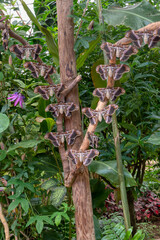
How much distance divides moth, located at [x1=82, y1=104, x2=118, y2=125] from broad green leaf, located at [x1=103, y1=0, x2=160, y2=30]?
0.84 ft

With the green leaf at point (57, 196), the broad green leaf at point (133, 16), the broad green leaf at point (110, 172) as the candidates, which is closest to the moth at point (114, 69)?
the broad green leaf at point (133, 16)

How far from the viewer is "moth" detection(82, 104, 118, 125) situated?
0.66m

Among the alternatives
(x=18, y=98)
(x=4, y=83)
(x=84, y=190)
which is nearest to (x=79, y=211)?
(x=84, y=190)

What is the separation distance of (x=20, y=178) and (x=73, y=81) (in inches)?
18.3

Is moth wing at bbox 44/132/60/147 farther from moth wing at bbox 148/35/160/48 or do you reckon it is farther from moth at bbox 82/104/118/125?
moth wing at bbox 148/35/160/48

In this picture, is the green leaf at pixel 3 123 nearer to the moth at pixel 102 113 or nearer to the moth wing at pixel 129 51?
the moth at pixel 102 113

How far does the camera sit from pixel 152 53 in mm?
1229

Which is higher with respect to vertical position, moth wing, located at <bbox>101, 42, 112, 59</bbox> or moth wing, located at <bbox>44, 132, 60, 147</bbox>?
moth wing, located at <bbox>101, 42, 112, 59</bbox>

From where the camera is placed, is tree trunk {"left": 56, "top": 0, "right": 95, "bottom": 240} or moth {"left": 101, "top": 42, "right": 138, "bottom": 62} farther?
tree trunk {"left": 56, "top": 0, "right": 95, "bottom": 240}

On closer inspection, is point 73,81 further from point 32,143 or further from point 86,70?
point 86,70

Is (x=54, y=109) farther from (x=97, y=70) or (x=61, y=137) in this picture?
(x=97, y=70)

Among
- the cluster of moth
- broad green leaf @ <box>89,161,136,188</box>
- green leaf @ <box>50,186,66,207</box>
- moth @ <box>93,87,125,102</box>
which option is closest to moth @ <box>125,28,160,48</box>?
the cluster of moth

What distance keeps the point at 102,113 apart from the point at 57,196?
1.38ft

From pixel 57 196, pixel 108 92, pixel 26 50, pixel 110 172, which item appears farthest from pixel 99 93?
pixel 57 196
